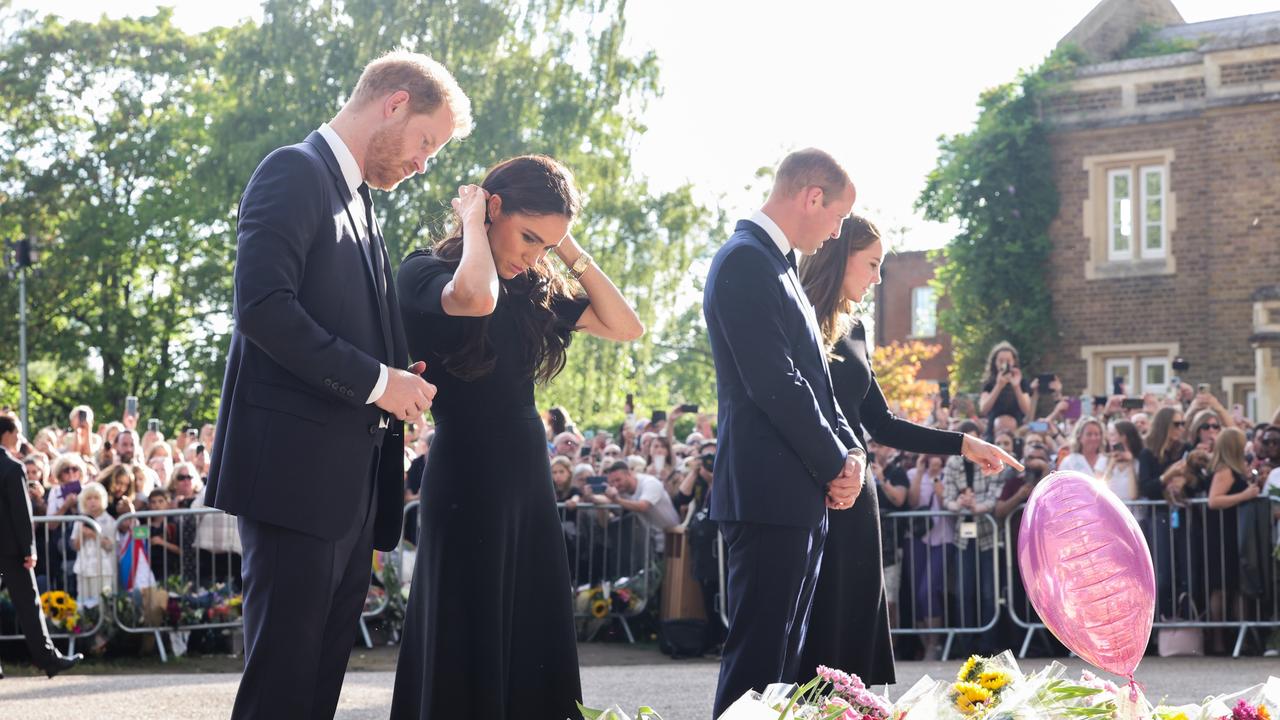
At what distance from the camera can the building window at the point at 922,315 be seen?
180 ft

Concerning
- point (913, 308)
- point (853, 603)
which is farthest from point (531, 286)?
point (913, 308)

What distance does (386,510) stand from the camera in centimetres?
405

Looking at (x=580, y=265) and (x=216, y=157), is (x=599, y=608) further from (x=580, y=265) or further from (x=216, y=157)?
(x=216, y=157)

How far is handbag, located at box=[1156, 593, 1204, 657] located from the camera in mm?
11789

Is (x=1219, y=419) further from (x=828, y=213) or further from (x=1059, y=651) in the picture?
(x=828, y=213)

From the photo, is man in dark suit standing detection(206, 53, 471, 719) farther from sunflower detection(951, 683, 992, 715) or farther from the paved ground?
the paved ground

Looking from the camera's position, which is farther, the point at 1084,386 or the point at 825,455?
the point at 1084,386

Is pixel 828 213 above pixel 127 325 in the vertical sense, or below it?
below

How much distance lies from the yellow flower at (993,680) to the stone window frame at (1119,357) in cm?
2684

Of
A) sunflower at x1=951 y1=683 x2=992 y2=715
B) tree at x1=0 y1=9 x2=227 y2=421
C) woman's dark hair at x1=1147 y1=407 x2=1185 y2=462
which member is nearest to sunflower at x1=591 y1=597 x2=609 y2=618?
woman's dark hair at x1=1147 y1=407 x2=1185 y2=462

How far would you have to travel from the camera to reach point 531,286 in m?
4.59

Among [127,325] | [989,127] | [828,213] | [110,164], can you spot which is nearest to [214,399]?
[127,325]

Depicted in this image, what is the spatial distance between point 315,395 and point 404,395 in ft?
0.70

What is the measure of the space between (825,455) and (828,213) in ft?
2.72
